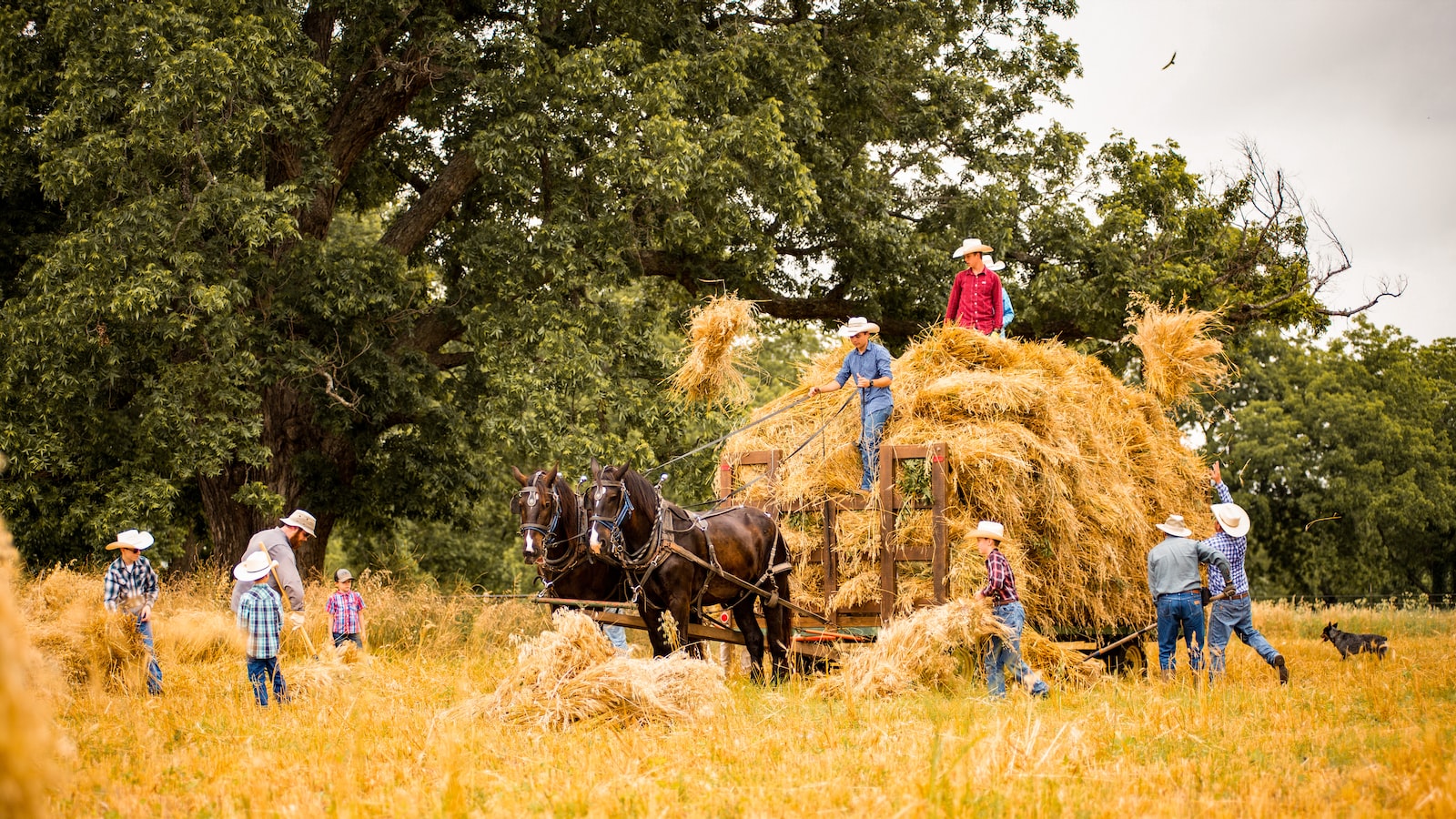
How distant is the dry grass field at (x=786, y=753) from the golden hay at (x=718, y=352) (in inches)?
129

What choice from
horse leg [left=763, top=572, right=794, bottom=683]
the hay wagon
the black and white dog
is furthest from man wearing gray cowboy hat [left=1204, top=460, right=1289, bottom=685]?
horse leg [left=763, top=572, right=794, bottom=683]

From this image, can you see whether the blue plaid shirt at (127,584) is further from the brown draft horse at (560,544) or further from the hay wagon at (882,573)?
the hay wagon at (882,573)

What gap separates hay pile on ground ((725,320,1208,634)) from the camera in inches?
355

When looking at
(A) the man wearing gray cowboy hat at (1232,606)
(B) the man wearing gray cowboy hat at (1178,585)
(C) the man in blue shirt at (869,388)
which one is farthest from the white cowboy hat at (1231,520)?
(C) the man in blue shirt at (869,388)

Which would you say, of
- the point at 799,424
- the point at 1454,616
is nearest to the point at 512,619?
the point at 799,424

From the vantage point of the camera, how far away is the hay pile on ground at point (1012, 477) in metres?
9.01

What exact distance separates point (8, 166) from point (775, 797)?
14.4 meters

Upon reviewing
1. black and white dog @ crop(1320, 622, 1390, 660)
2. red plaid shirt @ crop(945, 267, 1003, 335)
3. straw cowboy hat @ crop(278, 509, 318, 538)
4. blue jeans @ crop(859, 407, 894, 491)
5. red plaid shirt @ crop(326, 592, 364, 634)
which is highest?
red plaid shirt @ crop(945, 267, 1003, 335)

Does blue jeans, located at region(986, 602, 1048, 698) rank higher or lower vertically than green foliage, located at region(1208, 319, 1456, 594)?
lower

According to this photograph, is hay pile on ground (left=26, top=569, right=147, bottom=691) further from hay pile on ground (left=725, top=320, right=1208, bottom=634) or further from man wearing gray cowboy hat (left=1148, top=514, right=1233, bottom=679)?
man wearing gray cowboy hat (left=1148, top=514, right=1233, bottom=679)

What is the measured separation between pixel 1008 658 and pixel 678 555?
2748 millimetres

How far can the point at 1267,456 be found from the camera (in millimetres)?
40969

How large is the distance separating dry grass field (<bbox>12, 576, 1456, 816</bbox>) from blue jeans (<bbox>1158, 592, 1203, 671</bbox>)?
2.04 feet

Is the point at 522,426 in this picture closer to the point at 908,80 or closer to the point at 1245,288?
the point at 908,80
